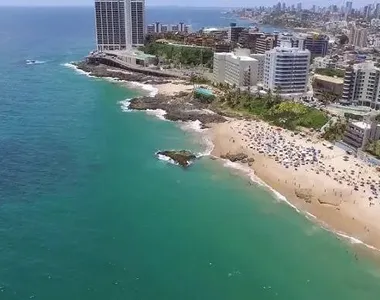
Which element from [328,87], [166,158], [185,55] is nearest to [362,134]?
[166,158]

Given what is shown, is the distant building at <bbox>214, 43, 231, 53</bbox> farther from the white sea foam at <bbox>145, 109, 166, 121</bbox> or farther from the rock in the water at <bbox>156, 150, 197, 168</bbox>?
the rock in the water at <bbox>156, 150, 197, 168</bbox>

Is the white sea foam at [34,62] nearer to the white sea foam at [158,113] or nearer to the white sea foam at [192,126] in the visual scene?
the white sea foam at [158,113]

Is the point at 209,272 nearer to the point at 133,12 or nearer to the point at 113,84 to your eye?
the point at 113,84

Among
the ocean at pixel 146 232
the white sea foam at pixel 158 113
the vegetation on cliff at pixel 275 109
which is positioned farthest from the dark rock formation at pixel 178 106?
the ocean at pixel 146 232

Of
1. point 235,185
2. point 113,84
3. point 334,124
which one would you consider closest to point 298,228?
point 235,185

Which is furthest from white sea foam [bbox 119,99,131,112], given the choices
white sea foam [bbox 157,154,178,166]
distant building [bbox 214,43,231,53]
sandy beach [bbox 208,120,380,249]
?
distant building [bbox 214,43,231,53]

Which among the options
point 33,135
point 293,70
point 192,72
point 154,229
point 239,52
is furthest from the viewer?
point 192,72

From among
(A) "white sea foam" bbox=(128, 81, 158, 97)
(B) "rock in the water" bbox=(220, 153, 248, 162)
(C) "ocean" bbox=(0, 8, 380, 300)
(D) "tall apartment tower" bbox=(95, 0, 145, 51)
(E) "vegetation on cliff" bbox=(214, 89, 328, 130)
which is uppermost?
(D) "tall apartment tower" bbox=(95, 0, 145, 51)

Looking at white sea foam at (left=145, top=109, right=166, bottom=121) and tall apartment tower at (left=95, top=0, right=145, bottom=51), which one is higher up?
tall apartment tower at (left=95, top=0, right=145, bottom=51)
